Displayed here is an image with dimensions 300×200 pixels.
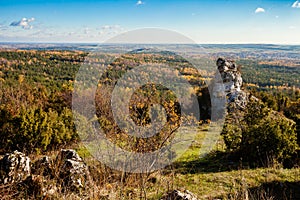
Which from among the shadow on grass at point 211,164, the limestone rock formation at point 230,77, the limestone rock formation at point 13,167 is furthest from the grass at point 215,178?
the limestone rock formation at point 230,77

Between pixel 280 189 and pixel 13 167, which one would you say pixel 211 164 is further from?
pixel 13 167

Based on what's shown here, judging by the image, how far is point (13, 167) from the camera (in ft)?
14.0

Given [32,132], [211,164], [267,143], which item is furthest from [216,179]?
[32,132]

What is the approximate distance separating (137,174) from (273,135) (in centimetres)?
553

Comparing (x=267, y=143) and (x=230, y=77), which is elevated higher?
(x=230, y=77)

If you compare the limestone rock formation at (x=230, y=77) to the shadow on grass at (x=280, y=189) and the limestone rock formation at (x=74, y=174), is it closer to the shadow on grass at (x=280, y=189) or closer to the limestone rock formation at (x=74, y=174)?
the shadow on grass at (x=280, y=189)

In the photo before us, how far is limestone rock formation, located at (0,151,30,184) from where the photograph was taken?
13.4ft

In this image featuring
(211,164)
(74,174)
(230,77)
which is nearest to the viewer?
(74,174)

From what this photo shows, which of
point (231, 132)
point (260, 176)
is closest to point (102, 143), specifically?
point (260, 176)

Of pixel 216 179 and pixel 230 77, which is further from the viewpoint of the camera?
pixel 230 77

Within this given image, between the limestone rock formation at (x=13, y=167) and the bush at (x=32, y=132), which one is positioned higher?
the limestone rock formation at (x=13, y=167)

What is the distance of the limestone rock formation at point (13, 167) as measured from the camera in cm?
408

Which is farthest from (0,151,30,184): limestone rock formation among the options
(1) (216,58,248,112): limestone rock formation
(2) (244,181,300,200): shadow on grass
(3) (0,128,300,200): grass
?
(1) (216,58,248,112): limestone rock formation

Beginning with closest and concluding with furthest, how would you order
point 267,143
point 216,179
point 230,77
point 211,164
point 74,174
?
1. point 74,174
2. point 216,179
3. point 267,143
4. point 211,164
5. point 230,77
